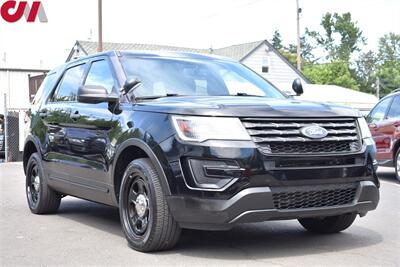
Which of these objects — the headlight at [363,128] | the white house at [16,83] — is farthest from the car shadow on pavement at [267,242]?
the white house at [16,83]

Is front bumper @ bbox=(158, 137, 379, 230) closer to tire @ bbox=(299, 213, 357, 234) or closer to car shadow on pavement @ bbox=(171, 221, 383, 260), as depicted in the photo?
car shadow on pavement @ bbox=(171, 221, 383, 260)

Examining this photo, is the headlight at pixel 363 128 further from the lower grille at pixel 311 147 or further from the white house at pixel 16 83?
the white house at pixel 16 83

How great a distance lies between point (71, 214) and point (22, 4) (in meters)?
14.5

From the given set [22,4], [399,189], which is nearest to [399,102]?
[399,189]

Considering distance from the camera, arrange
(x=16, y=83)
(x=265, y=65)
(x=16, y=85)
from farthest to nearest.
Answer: (x=265, y=65), (x=16, y=83), (x=16, y=85)

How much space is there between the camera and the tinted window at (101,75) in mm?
6289

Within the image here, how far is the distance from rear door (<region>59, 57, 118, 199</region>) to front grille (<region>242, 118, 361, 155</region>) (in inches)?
59.5

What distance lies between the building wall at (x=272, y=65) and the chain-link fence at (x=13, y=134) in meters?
29.9

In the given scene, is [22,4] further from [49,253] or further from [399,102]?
[49,253]

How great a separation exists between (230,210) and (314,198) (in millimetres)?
771

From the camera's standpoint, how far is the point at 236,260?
16.5 ft

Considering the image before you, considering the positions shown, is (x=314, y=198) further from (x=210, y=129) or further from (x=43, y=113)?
(x=43, y=113)

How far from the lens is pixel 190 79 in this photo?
20.4 feet

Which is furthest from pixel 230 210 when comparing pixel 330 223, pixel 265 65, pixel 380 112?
pixel 265 65
